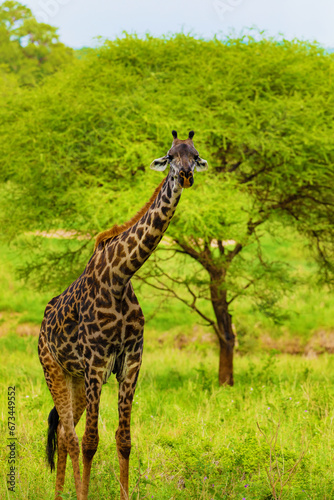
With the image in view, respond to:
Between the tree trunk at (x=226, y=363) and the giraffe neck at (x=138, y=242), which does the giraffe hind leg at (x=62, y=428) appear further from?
the tree trunk at (x=226, y=363)

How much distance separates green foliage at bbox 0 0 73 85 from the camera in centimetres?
A: 3400

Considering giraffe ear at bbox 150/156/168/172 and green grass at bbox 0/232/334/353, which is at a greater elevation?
green grass at bbox 0/232/334/353

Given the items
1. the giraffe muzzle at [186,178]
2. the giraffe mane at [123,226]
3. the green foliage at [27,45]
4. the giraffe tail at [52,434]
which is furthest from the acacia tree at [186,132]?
the green foliage at [27,45]

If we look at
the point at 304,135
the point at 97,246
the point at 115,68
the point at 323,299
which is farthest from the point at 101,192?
the point at 323,299

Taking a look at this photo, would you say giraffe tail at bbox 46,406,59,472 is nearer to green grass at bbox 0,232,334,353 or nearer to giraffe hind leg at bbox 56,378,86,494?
giraffe hind leg at bbox 56,378,86,494

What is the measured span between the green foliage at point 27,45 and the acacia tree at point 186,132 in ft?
74.5

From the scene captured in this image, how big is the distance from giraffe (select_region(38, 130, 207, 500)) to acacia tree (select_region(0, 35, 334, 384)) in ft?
12.4

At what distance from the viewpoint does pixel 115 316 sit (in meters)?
3.92

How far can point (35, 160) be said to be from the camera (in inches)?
391

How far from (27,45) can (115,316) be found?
119 feet

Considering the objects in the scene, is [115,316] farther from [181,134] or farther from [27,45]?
[27,45]

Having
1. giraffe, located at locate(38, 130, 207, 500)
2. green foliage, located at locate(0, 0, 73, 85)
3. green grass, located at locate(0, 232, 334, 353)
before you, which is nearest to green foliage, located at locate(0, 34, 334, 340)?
giraffe, located at locate(38, 130, 207, 500)

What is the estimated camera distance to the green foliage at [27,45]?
34.0 metres

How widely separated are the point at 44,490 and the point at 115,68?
768cm
